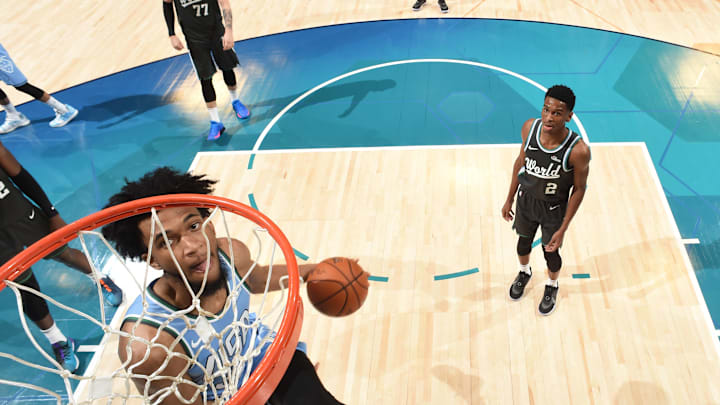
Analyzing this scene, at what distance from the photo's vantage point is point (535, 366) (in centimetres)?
322

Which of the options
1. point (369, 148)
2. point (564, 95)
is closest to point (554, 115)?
point (564, 95)

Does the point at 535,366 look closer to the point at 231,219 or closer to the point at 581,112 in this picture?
the point at 231,219

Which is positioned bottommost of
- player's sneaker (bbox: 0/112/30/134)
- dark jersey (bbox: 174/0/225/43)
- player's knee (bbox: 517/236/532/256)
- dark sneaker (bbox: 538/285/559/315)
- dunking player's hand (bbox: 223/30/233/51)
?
player's sneaker (bbox: 0/112/30/134)

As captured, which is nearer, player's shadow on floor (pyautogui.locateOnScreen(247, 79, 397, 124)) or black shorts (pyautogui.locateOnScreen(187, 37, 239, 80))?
black shorts (pyautogui.locateOnScreen(187, 37, 239, 80))

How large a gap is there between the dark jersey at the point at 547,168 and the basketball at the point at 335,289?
3.69ft

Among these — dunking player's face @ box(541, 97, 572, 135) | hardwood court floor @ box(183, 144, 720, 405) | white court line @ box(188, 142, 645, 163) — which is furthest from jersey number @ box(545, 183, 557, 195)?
white court line @ box(188, 142, 645, 163)

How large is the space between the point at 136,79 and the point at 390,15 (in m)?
3.43

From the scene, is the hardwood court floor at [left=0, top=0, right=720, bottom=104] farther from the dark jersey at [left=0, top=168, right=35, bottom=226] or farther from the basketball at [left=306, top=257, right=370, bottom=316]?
the basketball at [left=306, top=257, right=370, bottom=316]

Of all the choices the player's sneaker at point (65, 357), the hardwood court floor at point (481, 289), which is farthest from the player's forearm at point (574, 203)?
the player's sneaker at point (65, 357)

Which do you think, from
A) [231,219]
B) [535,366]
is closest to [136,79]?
[231,219]

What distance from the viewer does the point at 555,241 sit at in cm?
299

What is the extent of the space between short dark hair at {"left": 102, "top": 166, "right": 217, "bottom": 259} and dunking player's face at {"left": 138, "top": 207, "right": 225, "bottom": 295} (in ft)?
0.34

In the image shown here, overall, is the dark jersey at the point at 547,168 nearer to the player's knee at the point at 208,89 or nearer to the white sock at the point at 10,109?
the player's knee at the point at 208,89

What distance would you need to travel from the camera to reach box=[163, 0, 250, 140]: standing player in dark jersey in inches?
188
